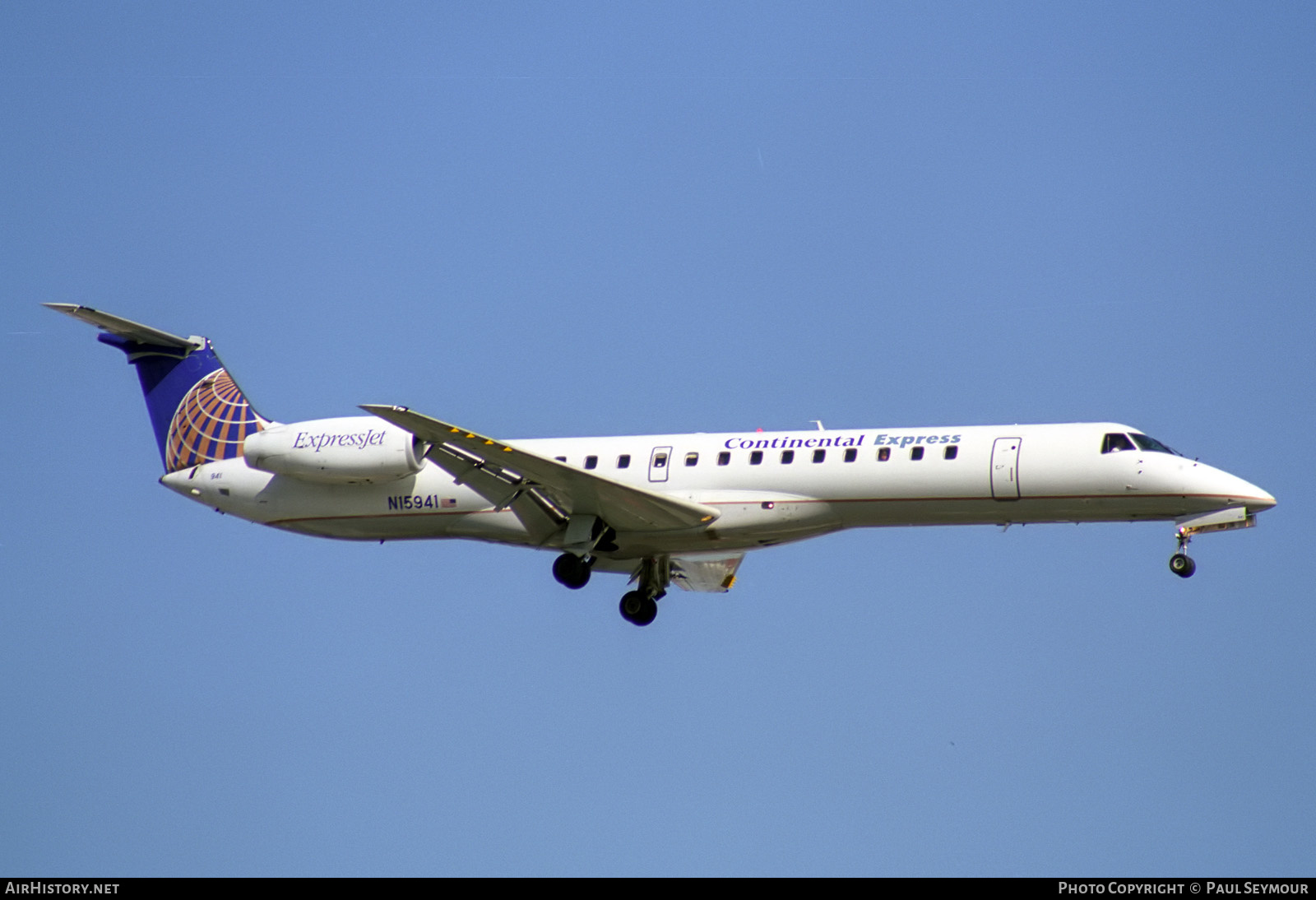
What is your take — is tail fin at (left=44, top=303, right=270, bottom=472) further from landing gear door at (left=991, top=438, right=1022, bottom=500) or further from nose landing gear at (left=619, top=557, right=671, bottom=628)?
landing gear door at (left=991, top=438, right=1022, bottom=500)

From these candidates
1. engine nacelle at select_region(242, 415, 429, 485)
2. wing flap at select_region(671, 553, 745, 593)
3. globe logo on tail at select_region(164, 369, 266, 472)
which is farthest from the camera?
globe logo on tail at select_region(164, 369, 266, 472)

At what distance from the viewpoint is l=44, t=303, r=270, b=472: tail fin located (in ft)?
107

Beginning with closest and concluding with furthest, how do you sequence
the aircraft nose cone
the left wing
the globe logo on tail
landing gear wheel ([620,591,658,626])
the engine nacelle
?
the aircraft nose cone < the left wing < the engine nacelle < landing gear wheel ([620,591,658,626]) < the globe logo on tail

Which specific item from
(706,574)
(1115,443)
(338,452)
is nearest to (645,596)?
(706,574)

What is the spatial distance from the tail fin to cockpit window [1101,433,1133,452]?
49.0 ft

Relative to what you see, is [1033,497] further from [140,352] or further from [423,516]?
[140,352]

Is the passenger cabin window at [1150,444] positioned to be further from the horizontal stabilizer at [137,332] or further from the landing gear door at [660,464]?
the horizontal stabilizer at [137,332]

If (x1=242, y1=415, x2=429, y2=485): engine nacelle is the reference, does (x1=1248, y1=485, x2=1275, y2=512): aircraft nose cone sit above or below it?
below

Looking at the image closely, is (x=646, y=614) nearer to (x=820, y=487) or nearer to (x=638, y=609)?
(x=638, y=609)

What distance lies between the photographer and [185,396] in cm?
3350

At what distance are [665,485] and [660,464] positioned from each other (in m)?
0.38

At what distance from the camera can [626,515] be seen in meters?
29.2

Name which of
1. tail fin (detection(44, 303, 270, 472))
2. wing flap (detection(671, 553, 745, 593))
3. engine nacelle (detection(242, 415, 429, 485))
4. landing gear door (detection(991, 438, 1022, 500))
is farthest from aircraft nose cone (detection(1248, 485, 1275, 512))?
tail fin (detection(44, 303, 270, 472))
